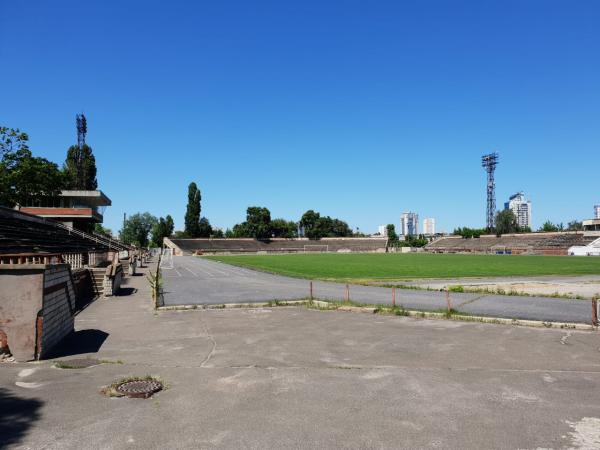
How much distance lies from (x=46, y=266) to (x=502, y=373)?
10.3 metres

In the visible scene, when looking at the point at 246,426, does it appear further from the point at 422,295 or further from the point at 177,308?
the point at 422,295

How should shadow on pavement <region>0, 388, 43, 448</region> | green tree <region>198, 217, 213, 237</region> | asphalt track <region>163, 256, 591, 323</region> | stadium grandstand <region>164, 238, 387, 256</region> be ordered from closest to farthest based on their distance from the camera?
shadow on pavement <region>0, 388, 43, 448</region> → asphalt track <region>163, 256, 591, 323</region> → stadium grandstand <region>164, 238, 387, 256</region> → green tree <region>198, 217, 213, 237</region>

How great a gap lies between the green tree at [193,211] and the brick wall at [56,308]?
114632 millimetres

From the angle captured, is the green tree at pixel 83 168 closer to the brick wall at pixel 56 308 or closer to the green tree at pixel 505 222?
the brick wall at pixel 56 308

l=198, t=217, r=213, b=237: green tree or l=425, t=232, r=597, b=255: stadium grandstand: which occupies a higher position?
l=198, t=217, r=213, b=237: green tree

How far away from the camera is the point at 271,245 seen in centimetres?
13975

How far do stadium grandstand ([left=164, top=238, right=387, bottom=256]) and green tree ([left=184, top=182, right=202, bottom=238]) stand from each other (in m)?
4.46

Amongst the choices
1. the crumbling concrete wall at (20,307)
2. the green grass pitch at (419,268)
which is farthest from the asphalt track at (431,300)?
the green grass pitch at (419,268)

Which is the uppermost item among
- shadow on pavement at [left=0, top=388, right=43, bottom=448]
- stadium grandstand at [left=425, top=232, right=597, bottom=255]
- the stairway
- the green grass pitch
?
stadium grandstand at [left=425, top=232, right=597, bottom=255]

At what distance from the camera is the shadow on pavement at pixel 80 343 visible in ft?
32.1

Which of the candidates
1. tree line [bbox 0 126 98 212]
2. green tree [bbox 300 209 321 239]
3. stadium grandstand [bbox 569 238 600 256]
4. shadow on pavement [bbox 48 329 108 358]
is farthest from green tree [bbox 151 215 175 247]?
shadow on pavement [bbox 48 329 108 358]

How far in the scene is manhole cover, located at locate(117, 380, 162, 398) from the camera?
7.03m

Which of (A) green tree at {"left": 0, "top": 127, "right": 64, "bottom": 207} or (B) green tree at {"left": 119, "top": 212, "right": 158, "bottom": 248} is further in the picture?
(B) green tree at {"left": 119, "top": 212, "right": 158, "bottom": 248}

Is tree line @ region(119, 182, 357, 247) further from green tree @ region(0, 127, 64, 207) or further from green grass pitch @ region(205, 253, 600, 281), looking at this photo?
green tree @ region(0, 127, 64, 207)
